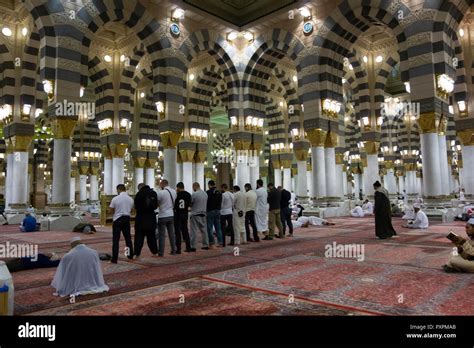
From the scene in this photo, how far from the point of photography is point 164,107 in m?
12.6

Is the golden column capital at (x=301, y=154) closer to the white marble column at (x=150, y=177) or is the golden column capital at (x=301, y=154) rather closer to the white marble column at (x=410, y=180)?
the white marble column at (x=150, y=177)

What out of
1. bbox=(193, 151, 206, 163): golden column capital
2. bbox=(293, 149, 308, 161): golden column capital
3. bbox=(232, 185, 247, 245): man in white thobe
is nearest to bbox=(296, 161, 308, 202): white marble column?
bbox=(293, 149, 308, 161): golden column capital

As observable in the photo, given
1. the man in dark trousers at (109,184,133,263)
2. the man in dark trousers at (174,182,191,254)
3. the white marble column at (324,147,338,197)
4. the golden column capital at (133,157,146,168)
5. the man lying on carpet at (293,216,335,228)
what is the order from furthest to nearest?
the golden column capital at (133,157,146,168)
the white marble column at (324,147,338,197)
the man lying on carpet at (293,216,335,228)
the man in dark trousers at (174,182,191,254)
the man in dark trousers at (109,184,133,263)

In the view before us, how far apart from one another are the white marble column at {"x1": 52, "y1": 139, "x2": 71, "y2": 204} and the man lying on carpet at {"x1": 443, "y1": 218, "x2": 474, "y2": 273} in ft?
33.1

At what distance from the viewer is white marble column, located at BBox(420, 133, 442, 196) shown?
35.0 feet

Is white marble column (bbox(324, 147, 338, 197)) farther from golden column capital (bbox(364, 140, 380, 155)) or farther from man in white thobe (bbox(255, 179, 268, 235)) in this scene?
man in white thobe (bbox(255, 179, 268, 235))

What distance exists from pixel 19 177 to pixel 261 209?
10.5 m

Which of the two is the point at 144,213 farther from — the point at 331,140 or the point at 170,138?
the point at 331,140

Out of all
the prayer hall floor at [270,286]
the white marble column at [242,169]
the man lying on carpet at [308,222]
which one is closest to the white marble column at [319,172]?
the man lying on carpet at [308,222]

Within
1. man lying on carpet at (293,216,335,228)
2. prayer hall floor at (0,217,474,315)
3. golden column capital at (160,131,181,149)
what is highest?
golden column capital at (160,131,181,149)

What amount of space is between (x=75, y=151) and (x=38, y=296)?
21.3m

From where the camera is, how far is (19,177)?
44.5 ft

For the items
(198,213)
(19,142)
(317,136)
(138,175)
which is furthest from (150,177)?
(198,213)
